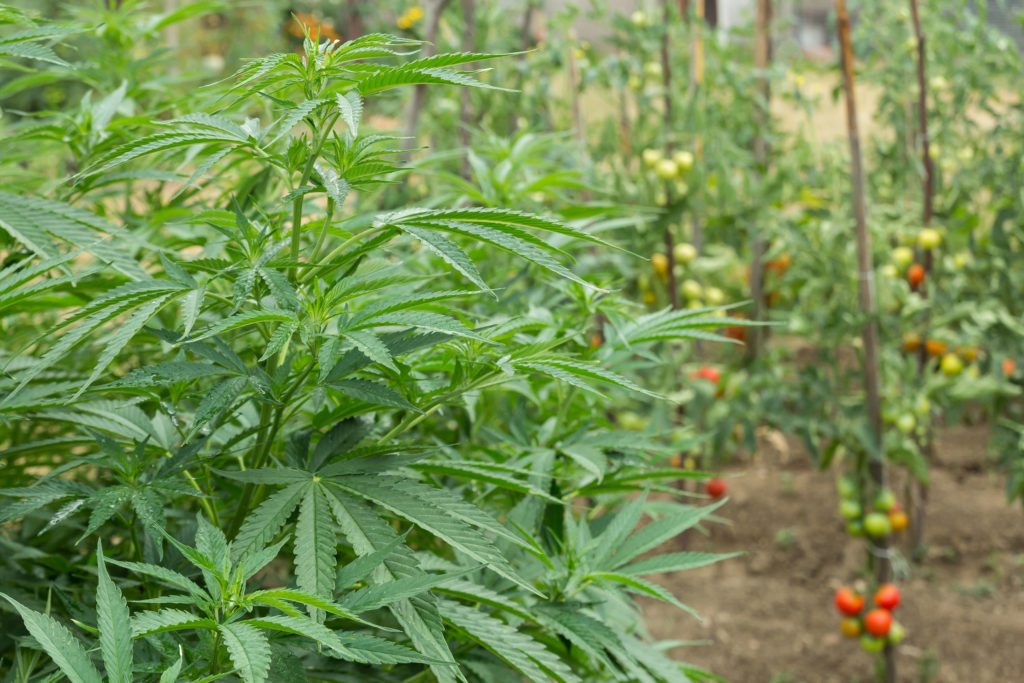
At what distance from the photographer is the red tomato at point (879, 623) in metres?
1.97

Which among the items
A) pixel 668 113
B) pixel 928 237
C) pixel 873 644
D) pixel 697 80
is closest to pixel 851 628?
pixel 873 644

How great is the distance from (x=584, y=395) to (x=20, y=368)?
1.81 feet

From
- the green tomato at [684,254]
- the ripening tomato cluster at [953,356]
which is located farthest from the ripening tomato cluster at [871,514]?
the green tomato at [684,254]

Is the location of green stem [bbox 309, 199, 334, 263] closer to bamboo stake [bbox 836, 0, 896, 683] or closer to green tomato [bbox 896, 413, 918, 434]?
bamboo stake [bbox 836, 0, 896, 683]

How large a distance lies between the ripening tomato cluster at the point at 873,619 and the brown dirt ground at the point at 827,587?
0.53 ft

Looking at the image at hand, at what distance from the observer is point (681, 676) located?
0.82m

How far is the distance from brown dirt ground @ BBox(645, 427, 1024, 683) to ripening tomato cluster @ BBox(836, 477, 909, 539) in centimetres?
29

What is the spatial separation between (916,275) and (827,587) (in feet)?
2.99

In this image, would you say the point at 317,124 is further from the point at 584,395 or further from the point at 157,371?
the point at 584,395

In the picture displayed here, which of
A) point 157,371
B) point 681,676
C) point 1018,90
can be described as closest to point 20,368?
point 157,371

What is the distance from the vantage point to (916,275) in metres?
2.60


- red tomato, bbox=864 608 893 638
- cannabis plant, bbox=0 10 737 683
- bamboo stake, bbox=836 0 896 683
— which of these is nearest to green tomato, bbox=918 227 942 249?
bamboo stake, bbox=836 0 896 683

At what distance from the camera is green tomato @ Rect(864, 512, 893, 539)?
6.77 feet

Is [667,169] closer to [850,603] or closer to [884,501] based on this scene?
[884,501]
